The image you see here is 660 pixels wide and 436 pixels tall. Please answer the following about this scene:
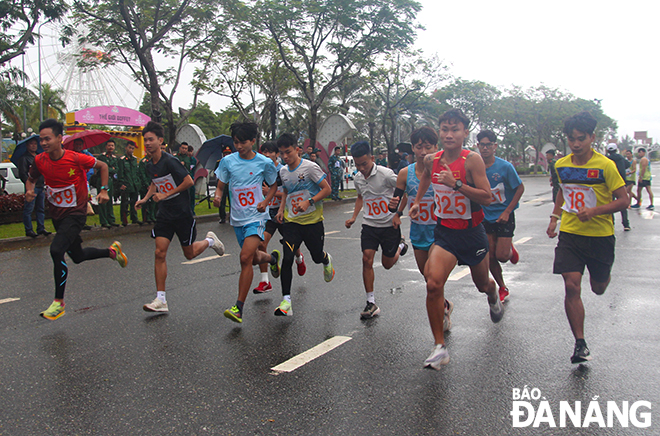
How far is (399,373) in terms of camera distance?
12.4ft

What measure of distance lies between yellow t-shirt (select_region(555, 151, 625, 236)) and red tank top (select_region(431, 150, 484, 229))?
2.25 ft

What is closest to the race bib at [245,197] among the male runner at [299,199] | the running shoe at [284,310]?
the male runner at [299,199]

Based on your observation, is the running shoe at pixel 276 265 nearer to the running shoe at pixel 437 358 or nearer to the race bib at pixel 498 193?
the race bib at pixel 498 193

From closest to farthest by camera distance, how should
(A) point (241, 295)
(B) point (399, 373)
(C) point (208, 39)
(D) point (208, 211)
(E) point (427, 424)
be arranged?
(E) point (427, 424)
(B) point (399, 373)
(A) point (241, 295)
(D) point (208, 211)
(C) point (208, 39)

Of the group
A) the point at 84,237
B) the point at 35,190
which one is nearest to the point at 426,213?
the point at 84,237

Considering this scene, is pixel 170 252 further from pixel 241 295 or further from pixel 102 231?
pixel 241 295

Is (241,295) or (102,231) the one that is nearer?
(241,295)

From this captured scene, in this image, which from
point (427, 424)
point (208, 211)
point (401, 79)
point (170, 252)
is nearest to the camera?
point (427, 424)

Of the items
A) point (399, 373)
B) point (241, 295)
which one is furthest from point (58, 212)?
point (399, 373)

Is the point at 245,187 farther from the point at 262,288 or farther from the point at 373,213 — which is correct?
the point at 262,288

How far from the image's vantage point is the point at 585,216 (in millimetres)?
3900

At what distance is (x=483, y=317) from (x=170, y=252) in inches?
226

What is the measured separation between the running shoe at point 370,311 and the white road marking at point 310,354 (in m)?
0.61

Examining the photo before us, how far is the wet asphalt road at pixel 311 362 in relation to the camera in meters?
3.11
